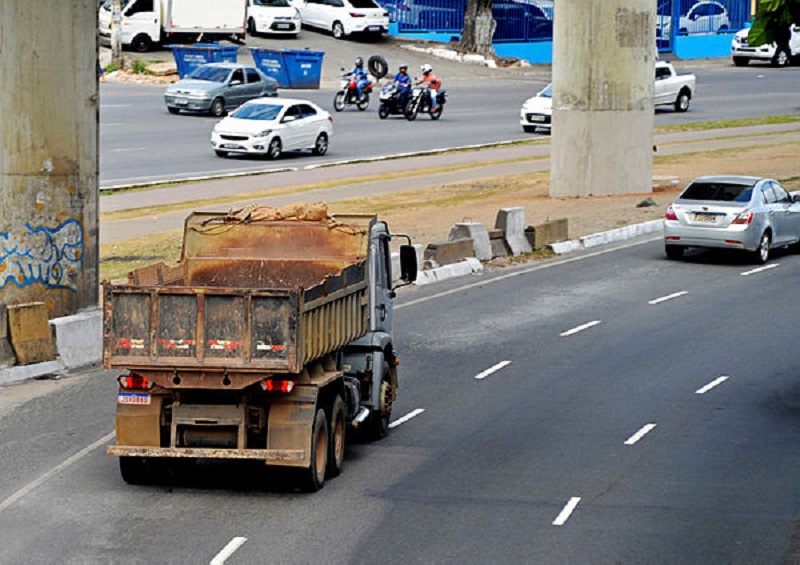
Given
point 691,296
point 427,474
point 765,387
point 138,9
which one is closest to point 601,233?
point 691,296

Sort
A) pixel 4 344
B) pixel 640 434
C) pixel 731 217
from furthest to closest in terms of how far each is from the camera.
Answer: pixel 731 217 < pixel 4 344 < pixel 640 434

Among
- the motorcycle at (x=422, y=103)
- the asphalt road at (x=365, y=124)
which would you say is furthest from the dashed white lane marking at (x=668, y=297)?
the motorcycle at (x=422, y=103)

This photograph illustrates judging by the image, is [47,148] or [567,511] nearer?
[567,511]

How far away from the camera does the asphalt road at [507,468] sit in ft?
39.3

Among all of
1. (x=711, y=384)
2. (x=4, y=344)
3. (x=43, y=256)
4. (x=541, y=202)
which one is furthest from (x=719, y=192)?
(x=4, y=344)

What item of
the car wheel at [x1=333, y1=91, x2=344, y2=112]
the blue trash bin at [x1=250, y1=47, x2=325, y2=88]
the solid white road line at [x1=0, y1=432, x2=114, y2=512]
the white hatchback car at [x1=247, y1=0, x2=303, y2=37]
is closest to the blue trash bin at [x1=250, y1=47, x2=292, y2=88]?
the blue trash bin at [x1=250, y1=47, x2=325, y2=88]

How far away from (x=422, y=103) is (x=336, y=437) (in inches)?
1558

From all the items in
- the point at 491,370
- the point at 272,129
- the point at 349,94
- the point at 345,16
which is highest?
the point at 345,16

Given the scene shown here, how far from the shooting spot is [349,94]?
53438 millimetres

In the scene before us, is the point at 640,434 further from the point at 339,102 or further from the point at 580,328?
A: the point at 339,102

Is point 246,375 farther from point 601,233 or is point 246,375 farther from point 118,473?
point 601,233

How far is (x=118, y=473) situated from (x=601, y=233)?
1889cm

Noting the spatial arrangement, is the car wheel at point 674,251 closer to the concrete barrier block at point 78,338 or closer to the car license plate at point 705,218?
the car license plate at point 705,218

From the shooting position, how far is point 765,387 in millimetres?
18656
